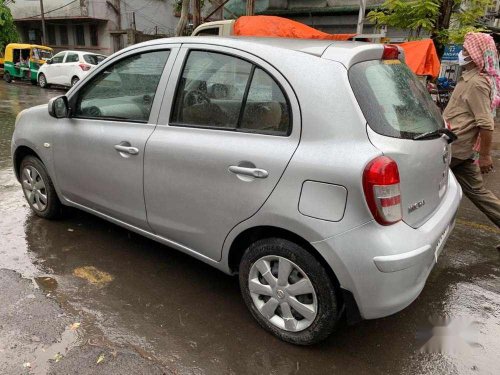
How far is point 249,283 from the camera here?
261cm

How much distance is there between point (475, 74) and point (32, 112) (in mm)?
3903

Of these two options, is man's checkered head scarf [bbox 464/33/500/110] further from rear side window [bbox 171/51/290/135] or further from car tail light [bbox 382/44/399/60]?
rear side window [bbox 171/51/290/135]

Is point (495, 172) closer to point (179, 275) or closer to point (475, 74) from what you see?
point (475, 74)

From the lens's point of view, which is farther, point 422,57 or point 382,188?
point 422,57

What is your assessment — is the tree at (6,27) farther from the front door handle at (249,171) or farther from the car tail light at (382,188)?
the car tail light at (382,188)

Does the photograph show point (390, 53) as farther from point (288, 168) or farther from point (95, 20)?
point (95, 20)

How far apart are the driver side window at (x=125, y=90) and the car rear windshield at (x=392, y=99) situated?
1384 millimetres

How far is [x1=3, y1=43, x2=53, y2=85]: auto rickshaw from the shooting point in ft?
65.3

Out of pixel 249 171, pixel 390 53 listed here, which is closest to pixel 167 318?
pixel 249 171

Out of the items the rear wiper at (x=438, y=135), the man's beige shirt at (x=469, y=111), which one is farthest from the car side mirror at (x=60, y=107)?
the man's beige shirt at (x=469, y=111)

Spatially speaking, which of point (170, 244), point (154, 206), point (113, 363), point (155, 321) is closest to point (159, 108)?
point (154, 206)

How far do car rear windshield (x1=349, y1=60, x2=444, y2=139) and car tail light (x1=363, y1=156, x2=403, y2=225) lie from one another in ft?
0.67

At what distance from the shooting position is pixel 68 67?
672 inches

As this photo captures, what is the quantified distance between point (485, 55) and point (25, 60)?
21632mm
